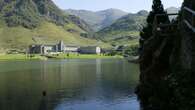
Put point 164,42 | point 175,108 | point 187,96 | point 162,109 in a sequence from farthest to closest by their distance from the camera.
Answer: point 164,42 < point 162,109 < point 175,108 < point 187,96

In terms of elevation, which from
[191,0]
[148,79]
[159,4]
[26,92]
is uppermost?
[159,4]

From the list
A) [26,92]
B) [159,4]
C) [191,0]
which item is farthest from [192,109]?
[159,4]

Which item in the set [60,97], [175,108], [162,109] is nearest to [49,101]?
[60,97]

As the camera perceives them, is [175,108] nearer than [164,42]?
Yes

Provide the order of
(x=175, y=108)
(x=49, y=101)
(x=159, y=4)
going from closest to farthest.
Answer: (x=175, y=108) < (x=49, y=101) < (x=159, y=4)

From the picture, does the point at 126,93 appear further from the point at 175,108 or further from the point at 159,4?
the point at 175,108

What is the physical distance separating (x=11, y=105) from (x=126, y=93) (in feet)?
86.2

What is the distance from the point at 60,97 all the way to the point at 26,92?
498 inches

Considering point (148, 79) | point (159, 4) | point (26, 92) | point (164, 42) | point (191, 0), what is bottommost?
point (26, 92)

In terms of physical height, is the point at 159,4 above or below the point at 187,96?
above

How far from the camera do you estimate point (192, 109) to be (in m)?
25.8

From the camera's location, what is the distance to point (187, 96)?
2802cm

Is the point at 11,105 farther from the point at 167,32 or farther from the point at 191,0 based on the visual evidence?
the point at 191,0

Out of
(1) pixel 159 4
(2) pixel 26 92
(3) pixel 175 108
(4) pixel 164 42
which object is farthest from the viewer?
(1) pixel 159 4
